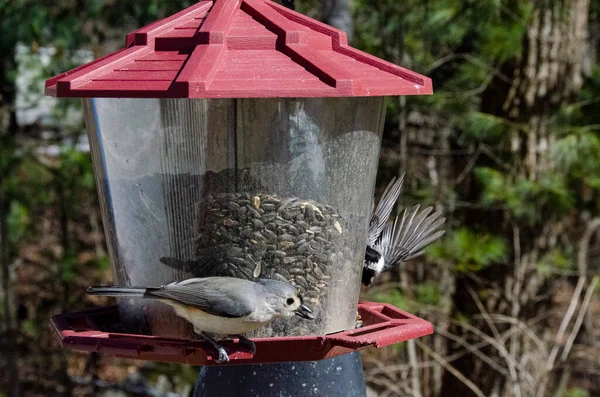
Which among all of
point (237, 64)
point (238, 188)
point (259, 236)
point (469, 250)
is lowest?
point (469, 250)

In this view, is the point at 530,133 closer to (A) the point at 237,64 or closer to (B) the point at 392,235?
(B) the point at 392,235

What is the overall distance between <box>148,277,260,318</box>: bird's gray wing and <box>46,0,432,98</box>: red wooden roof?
0.58 m

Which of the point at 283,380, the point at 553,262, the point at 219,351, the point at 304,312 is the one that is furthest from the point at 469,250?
the point at 219,351

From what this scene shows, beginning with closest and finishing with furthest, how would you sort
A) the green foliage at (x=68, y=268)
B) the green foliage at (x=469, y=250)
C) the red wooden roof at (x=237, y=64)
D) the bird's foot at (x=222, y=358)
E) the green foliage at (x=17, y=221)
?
the red wooden roof at (x=237, y=64) → the bird's foot at (x=222, y=358) → the green foliage at (x=469, y=250) → the green foliage at (x=68, y=268) → the green foliage at (x=17, y=221)

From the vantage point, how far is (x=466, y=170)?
6.59 meters

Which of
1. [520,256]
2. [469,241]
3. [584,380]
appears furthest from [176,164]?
[584,380]

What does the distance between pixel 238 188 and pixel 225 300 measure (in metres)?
0.34

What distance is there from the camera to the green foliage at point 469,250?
6.03 m

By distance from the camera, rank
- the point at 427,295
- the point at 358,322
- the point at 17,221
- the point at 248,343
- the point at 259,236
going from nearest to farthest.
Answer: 1. the point at 248,343
2. the point at 259,236
3. the point at 358,322
4. the point at 427,295
5. the point at 17,221

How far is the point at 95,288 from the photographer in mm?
2604

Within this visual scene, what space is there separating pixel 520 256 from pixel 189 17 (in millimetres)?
4200

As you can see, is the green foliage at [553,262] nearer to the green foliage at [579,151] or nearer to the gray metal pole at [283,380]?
the green foliage at [579,151]

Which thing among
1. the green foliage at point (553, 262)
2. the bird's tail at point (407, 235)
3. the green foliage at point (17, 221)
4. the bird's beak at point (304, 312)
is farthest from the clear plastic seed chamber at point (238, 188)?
the green foliage at point (17, 221)

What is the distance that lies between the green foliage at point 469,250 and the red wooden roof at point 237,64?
3.39m
